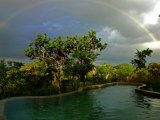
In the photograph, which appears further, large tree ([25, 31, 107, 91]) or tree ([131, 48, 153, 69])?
tree ([131, 48, 153, 69])

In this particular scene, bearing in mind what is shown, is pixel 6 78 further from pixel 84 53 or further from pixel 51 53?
pixel 84 53

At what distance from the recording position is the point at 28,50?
177ft

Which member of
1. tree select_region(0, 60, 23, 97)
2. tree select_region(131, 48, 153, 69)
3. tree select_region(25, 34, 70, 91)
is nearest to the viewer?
tree select_region(0, 60, 23, 97)

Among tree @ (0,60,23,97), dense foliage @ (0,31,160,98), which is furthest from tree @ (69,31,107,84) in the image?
tree @ (0,60,23,97)

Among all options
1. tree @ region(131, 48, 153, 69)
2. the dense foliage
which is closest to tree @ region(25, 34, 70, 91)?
the dense foliage

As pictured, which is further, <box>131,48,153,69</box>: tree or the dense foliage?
<box>131,48,153,69</box>: tree

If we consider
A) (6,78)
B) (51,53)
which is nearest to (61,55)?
(51,53)

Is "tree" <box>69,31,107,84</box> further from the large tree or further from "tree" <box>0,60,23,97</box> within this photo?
"tree" <box>0,60,23,97</box>

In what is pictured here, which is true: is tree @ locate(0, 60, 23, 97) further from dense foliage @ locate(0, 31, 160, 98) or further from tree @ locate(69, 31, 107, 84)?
tree @ locate(69, 31, 107, 84)

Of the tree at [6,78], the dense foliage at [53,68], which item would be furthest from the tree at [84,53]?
the tree at [6,78]

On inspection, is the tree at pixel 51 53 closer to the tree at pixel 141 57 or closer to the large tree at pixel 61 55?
the large tree at pixel 61 55

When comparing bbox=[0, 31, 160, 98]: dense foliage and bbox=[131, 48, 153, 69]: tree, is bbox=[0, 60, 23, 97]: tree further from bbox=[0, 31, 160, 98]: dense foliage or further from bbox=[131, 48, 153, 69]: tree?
bbox=[131, 48, 153, 69]: tree

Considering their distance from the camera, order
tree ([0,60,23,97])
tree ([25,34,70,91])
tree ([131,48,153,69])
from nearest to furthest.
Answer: tree ([0,60,23,97]), tree ([25,34,70,91]), tree ([131,48,153,69])

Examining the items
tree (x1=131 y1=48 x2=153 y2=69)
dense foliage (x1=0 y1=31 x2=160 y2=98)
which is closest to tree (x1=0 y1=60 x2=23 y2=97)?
dense foliage (x1=0 y1=31 x2=160 y2=98)
